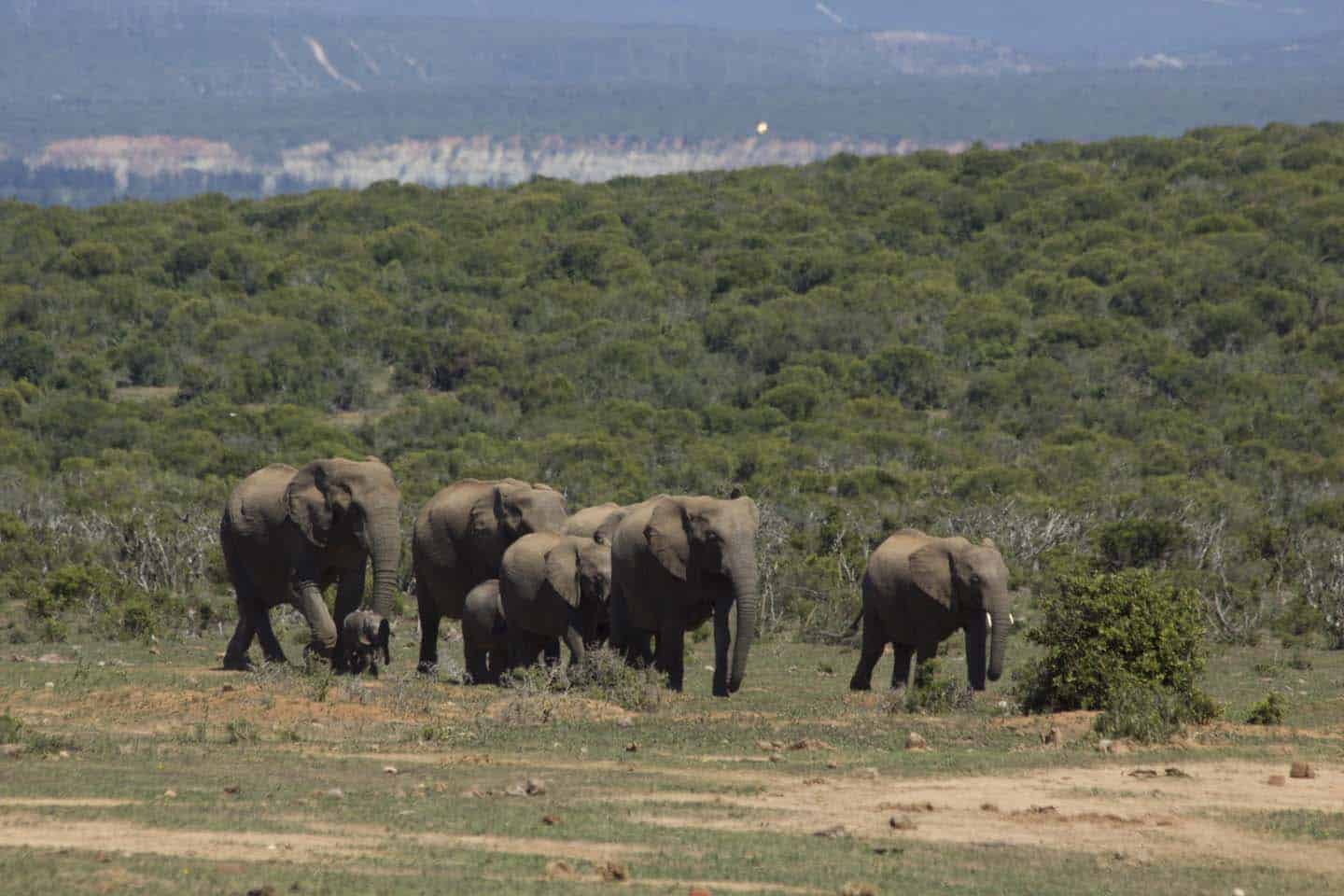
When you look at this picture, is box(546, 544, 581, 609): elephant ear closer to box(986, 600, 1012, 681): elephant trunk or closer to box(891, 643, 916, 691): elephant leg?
box(891, 643, 916, 691): elephant leg

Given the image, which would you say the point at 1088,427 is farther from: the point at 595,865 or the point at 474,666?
the point at 595,865

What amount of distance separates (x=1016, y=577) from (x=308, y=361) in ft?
114

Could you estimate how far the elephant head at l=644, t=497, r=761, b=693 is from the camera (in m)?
19.5

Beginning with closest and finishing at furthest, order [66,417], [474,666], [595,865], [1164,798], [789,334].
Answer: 1. [595,865]
2. [1164,798]
3. [474,666]
4. [66,417]
5. [789,334]

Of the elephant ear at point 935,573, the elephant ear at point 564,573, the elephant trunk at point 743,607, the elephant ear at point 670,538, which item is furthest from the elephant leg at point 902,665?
the elephant ear at point 564,573

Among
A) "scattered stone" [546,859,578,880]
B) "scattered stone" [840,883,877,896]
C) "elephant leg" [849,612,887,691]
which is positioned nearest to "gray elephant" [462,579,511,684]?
"elephant leg" [849,612,887,691]

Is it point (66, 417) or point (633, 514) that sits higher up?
point (633, 514)

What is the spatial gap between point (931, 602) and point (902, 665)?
957mm

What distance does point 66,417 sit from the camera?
5431 cm

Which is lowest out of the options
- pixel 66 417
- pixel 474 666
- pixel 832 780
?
pixel 66 417

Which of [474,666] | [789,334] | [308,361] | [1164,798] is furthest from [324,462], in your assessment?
[789,334]

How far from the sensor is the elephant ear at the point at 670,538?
19812mm

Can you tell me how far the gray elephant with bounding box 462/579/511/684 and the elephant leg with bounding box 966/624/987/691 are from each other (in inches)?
163

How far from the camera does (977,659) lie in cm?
2064
